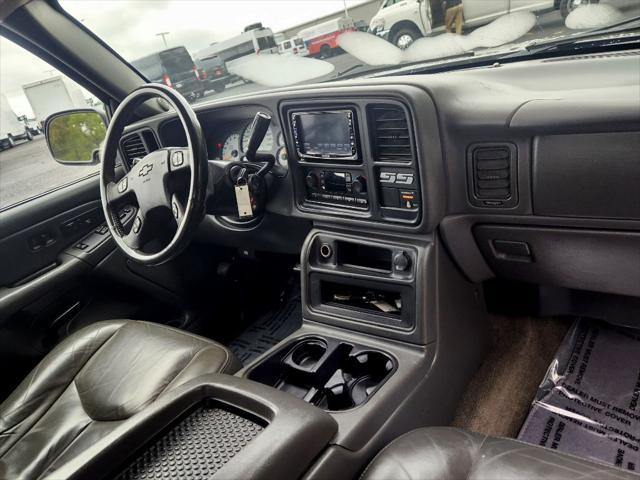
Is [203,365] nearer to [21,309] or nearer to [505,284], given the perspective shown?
[21,309]

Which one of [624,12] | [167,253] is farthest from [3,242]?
[624,12]

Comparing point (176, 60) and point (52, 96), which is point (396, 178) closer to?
point (176, 60)

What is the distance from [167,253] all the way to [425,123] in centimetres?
79

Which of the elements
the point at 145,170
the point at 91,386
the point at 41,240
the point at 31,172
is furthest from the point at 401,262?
the point at 31,172

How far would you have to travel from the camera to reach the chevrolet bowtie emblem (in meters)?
1.49

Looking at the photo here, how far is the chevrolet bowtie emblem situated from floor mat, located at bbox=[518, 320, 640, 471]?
A: 4.76ft

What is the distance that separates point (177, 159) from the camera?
4.67 ft

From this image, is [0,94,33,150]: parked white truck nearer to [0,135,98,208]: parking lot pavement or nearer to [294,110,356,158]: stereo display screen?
[0,135,98,208]: parking lot pavement

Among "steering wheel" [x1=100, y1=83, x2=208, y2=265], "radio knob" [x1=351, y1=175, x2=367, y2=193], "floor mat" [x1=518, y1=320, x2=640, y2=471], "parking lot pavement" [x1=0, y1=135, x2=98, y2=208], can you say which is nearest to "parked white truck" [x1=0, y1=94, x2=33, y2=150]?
"parking lot pavement" [x1=0, y1=135, x2=98, y2=208]

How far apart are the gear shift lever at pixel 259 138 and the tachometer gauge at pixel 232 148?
0.26 metres

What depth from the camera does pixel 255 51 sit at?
1.80 m

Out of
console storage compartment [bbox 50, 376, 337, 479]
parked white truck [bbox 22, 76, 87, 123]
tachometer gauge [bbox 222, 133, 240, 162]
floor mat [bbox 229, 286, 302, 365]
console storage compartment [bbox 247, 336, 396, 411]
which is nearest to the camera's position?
console storage compartment [bbox 50, 376, 337, 479]

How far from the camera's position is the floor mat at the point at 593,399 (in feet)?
4.91

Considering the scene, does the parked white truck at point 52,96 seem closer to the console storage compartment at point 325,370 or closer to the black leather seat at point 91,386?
the black leather seat at point 91,386
